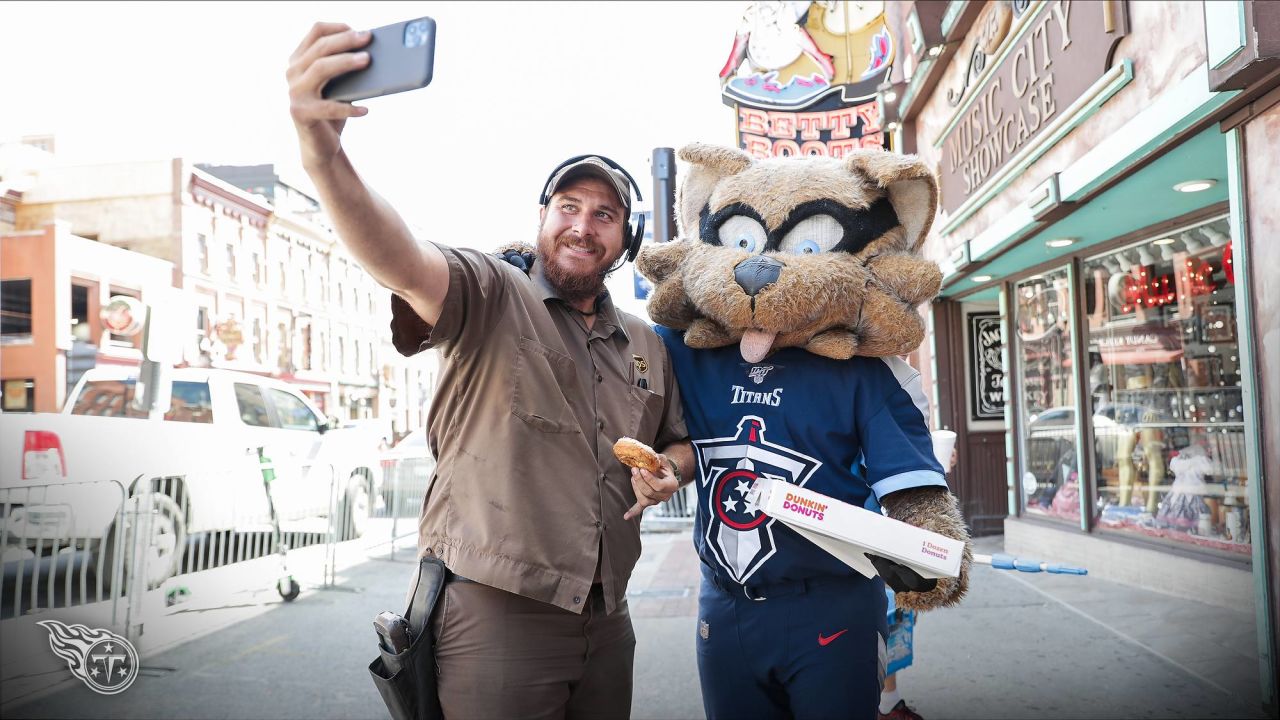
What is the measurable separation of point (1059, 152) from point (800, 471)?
498cm

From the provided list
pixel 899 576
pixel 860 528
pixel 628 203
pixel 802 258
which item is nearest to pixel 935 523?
pixel 899 576

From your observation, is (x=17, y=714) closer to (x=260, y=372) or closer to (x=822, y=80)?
(x=822, y=80)

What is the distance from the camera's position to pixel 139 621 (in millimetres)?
5285

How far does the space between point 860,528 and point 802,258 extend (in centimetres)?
86

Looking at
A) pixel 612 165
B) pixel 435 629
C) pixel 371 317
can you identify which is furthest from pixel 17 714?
pixel 371 317

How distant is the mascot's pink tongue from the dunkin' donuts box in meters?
0.54

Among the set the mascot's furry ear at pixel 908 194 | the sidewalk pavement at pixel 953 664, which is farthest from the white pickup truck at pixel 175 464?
the mascot's furry ear at pixel 908 194

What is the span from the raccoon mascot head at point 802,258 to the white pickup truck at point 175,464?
172 inches

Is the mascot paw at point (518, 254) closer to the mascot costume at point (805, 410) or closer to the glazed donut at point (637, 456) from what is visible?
the mascot costume at point (805, 410)

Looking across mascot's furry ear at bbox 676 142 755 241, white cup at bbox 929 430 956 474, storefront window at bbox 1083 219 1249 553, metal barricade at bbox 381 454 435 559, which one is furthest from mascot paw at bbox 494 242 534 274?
metal barricade at bbox 381 454 435 559

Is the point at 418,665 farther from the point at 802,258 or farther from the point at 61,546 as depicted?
the point at 61,546

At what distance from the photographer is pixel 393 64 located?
1385 millimetres

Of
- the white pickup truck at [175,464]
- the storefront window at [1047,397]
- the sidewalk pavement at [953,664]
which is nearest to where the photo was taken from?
the sidewalk pavement at [953,664]

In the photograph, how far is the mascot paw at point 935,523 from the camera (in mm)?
2215
